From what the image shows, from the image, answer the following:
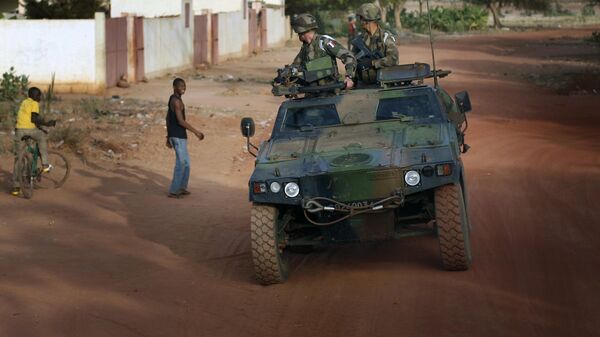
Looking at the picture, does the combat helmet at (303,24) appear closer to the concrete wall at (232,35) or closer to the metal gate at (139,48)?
the metal gate at (139,48)

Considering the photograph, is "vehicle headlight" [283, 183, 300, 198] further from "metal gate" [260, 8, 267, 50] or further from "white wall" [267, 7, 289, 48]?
"white wall" [267, 7, 289, 48]

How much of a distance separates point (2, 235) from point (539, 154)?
29.4 ft

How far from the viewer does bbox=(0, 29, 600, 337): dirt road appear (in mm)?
8312

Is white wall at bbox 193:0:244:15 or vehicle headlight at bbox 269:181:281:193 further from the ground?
white wall at bbox 193:0:244:15

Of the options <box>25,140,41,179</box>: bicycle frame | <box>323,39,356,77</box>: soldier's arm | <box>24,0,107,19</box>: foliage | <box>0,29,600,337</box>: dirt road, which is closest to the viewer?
<box>0,29,600,337</box>: dirt road

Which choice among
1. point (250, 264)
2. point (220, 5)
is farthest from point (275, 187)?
point (220, 5)

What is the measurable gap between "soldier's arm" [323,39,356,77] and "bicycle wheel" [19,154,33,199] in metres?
5.21

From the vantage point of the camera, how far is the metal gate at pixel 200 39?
4104cm

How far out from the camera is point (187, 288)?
384 inches

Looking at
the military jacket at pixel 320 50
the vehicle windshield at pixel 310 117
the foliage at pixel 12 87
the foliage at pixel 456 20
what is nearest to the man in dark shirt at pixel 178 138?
the military jacket at pixel 320 50

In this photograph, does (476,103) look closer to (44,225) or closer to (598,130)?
(598,130)

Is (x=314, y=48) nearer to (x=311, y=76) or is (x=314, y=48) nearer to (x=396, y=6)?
(x=311, y=76)

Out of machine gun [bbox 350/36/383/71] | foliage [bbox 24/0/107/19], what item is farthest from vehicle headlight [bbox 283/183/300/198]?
foliage [bbox 24/0/107/19]

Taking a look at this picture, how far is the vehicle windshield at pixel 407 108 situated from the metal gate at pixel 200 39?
3043 centimetres
